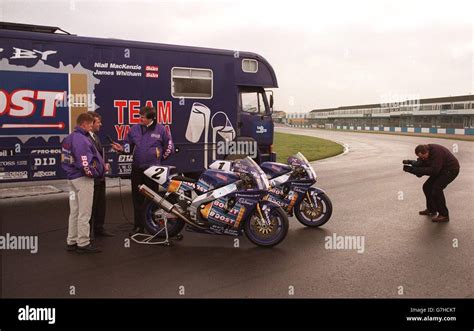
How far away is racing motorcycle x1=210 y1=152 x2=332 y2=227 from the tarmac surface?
259mm

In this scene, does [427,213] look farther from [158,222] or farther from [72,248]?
[72,248]

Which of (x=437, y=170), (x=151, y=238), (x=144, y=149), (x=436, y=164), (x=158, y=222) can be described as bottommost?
(x=151, y=238)

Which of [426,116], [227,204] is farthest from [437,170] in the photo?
[426,116]

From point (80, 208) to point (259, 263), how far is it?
2.46 meters

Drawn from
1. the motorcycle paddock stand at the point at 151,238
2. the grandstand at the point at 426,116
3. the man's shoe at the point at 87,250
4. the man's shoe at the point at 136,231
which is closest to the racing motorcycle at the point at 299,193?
the motorcycle paddock stand at the point at 151,238

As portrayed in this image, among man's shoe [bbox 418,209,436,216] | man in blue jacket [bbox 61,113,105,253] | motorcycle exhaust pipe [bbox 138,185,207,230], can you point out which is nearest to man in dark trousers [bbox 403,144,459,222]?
man's shoe [bbox 418,209,436,216]

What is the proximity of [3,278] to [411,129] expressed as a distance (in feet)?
189

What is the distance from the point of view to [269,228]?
20.4 ft

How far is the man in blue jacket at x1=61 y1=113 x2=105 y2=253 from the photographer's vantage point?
5715 millimetres

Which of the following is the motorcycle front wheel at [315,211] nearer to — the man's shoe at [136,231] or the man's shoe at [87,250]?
the man's shoe at [136,231]

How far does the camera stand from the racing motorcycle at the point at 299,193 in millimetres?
7293

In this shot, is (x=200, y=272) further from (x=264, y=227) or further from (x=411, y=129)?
(x=411, y=129)

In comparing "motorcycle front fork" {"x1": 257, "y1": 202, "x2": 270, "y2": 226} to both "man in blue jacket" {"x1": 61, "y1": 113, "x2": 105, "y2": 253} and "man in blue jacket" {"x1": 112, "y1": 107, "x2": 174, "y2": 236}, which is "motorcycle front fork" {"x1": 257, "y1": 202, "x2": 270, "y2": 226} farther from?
"man in blue jacket" {"x1": 61, "y1": 113, "x2": 105, "y2": 253}

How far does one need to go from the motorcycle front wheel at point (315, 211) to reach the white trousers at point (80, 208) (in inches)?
134
